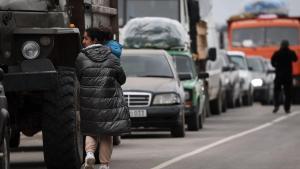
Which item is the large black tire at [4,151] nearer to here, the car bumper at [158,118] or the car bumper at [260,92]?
the car bumper at [158,118]

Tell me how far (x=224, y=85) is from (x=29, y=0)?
79.5 feet

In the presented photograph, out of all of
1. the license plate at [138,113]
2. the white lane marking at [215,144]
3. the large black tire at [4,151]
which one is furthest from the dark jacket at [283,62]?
the large black tire at [4,151]

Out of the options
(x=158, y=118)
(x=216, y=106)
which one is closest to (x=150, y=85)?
(x=158, y=118)

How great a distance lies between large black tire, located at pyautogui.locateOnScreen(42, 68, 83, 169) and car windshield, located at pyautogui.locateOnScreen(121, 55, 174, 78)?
9.31 m

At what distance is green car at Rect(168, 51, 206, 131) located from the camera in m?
25.3

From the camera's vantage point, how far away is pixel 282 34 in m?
46.0

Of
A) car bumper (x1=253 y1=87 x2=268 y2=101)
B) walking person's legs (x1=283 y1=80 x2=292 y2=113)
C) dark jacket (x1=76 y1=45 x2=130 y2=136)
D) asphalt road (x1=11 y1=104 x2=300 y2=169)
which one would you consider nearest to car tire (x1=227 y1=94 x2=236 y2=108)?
car bumper (x1=253 y1=87 x2=268 y2=101)

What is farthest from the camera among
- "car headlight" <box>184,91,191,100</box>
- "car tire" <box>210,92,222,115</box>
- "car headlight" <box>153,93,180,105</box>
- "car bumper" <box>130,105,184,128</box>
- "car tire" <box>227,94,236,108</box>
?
"car tire" <box>227,94,236,108</box>

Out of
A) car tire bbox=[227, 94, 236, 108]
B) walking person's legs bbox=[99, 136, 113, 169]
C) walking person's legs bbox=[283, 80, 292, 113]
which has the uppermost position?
walking person's legs bbox=[99, 136, 113, 169]

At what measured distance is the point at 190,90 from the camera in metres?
25.5

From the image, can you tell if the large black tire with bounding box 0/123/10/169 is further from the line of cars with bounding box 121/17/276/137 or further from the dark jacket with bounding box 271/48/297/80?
the dark jacket with bounding box 271/48/297/80

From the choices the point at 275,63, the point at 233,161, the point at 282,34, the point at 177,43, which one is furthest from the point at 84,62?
the point at 282,34

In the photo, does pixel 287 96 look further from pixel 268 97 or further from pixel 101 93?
Answer: pixel 101 93

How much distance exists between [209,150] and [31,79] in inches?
246
